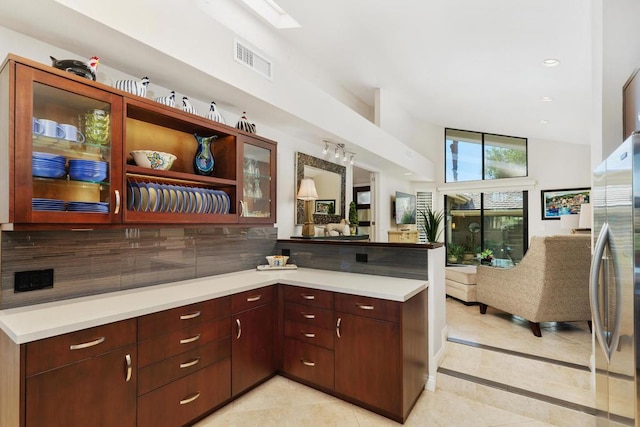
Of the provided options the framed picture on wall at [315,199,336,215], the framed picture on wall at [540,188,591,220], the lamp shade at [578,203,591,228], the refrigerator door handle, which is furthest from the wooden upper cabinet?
the framed picture on wall at [540,188,591,220]

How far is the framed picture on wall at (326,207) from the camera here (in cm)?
416

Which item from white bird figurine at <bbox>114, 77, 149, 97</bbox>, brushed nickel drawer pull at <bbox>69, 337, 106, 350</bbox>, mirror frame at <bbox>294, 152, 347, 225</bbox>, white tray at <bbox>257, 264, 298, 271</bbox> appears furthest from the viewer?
mirror frame at <bbox>294, 152, 347, 225</bbox>

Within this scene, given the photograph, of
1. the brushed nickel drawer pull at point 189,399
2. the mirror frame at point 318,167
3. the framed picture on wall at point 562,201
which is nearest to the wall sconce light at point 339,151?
the mirror frame at point 318,167

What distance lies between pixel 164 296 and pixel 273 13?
9.63ft

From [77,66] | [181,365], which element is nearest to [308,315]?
[181,365]

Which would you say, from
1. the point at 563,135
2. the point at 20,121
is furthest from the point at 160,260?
the point at 563,135

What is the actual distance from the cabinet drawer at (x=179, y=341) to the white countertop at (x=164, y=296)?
17 cm

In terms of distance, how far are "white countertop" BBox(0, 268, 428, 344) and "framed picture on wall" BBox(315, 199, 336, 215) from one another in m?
1.26

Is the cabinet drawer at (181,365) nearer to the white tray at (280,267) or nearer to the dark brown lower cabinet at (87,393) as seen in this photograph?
the dark brown lower cabinet at (87,393)

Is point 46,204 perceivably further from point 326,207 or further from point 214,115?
point 326,207

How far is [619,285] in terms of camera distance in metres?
1.33

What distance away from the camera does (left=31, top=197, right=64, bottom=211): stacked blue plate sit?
1.47m

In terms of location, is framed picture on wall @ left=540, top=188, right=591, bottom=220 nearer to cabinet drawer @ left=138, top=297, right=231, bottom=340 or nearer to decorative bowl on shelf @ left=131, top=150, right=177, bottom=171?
cabinet drawer @ left=138, top=297, right=231, bottom=340

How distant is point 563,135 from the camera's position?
18.6ft
